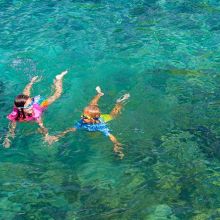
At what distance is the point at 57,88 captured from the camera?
11.5 m

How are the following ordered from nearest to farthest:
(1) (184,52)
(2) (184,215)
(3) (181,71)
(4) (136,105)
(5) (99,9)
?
(2) (184,215)
(4) (136,105)
(3) (181,71)
(1) (184,52)
(5) (99,9)

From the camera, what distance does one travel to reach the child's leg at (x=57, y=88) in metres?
11.0

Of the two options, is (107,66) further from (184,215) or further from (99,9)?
(184,215)

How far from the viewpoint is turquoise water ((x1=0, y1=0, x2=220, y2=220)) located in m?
8.31

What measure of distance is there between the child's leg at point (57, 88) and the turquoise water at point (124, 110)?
0.19 metres

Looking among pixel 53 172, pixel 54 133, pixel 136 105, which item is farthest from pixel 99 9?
pixel 53 172

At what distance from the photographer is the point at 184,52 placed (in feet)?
43.2

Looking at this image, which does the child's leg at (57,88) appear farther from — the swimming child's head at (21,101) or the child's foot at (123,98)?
the child's foot at (123,98)

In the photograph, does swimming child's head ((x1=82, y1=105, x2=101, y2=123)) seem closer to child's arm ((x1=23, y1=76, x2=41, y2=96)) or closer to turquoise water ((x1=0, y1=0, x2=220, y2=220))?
turquoise water ((x1=0, y1=0, x2=220, y2=220))

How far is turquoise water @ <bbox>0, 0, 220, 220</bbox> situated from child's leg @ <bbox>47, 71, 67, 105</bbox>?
19cm

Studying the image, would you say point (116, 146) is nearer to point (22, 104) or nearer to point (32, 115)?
point (32, 115)

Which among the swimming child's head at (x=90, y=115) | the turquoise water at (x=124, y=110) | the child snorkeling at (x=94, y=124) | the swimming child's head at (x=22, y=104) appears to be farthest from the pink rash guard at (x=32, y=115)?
the swimming child's head at (x=90, y=115)

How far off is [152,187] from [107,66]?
17.1 ft

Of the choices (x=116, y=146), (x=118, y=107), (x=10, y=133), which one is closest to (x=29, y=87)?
(x=10, y=133)
